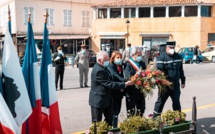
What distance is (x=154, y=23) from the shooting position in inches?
1635

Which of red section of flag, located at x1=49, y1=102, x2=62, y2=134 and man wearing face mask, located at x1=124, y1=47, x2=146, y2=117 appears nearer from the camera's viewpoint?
red section of flag, located at x1=49, y1=102, x2=62, y2=134

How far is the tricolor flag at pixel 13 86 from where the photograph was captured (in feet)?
17.1

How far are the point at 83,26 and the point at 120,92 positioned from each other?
38773mm

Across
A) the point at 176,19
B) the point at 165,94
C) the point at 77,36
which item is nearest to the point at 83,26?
the point at 77,36

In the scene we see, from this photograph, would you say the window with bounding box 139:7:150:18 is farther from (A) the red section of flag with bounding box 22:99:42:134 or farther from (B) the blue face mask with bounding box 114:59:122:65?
(A) the red section of flag with bounding box 22:99:42:134

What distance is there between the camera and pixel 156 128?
19.8 feet

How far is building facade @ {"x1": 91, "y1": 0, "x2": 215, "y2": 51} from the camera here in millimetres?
39906

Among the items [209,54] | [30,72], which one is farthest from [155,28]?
[30,72]

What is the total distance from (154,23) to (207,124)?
34.0 m

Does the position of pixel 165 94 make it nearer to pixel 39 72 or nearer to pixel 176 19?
pixel 39 72

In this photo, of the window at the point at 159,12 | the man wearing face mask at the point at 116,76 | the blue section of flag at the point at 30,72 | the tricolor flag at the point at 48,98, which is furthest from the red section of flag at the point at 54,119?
the window at the point at 159,12

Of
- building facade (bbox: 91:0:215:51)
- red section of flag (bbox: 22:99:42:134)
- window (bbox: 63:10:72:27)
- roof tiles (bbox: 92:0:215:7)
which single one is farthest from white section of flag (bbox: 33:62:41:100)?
window (bbox: 63:10:72:27)

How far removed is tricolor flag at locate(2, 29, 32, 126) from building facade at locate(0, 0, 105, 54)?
35.1 metres

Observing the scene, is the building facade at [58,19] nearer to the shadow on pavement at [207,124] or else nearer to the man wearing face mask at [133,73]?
the shadow on pavement at [207,124]
